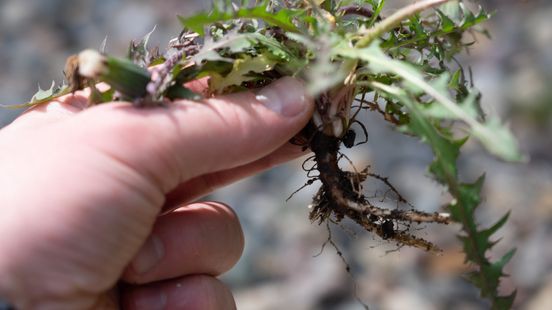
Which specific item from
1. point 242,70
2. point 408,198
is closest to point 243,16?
point 242,70

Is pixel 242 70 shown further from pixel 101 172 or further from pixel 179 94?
pixel 101 172

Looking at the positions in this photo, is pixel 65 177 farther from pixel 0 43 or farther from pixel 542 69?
pixel 0 43

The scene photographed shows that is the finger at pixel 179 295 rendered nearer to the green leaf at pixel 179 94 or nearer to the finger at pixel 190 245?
the finger at pixel 190 245

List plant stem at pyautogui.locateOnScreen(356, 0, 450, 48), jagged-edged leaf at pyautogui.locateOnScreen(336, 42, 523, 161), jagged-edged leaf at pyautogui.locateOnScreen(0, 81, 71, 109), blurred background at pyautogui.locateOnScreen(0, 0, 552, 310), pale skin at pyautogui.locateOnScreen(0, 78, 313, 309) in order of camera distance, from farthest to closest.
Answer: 1. blurred background at pyautogui.locateOnScreen(0, 0, 552, 310)
2. jagged-edged leaf at pyautogui.locateOnScreen(0, 81, 71, 109)
3. plant stem at pyautogui.locateOnScreen(356, 0, 450, 48)
4. pale skin at pyautogui.locateOnScreen(0, 78, 313, 309)
5. jagged-edged leaf at pyautogui.locateOnScreen(336, 42, 523, 161)

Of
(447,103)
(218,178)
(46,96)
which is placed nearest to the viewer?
(447,103)

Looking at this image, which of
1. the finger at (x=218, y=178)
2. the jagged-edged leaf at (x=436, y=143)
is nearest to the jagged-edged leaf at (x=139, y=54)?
the finger at (x=218, y=178)

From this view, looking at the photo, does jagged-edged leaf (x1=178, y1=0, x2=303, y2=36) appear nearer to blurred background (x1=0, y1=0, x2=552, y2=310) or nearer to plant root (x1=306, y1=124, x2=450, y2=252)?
plant root (x1=306, y1=124, x2=450, y2=252)

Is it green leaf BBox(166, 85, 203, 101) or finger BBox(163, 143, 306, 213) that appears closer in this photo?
green leaf BBox(166, 85, 203, 101)

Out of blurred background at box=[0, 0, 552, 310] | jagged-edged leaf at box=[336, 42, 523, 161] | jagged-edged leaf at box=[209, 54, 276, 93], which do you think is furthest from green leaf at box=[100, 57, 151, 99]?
blurred background at box=[0, 0, 552, 310]
